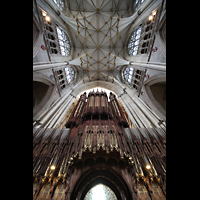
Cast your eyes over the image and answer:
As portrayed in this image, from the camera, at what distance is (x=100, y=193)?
4.90m

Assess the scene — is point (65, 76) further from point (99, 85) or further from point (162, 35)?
point (162, 35)

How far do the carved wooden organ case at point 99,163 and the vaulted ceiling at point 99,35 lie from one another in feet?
36.7

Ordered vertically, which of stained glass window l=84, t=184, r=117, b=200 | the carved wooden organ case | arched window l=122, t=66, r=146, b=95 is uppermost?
arched window l=122, t=66, r=146, b=95

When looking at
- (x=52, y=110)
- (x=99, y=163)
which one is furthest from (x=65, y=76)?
(x=99, y=163)

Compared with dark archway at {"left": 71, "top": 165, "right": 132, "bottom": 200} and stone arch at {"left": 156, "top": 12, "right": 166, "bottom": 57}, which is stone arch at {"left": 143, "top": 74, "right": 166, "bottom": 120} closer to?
stone arch at {"left": 156, "top": 12, "right": 166, "bottom": 57}

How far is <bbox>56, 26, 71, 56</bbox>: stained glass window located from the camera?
544 inches

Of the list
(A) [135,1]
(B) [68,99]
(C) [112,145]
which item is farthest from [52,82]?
(A) [135,1]

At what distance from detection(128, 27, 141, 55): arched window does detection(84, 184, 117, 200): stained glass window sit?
572 inches

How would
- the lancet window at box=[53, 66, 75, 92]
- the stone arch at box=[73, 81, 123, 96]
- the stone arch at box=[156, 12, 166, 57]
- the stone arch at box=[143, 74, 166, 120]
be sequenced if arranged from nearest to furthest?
the stone arch at box=[156, 12, 166, 57]
the stone arch at box=[143, 74, 166, 120]
the lancet window at box=[53, 66, 75, 92]
the stone arch at box=[73, 81, 123, 96]

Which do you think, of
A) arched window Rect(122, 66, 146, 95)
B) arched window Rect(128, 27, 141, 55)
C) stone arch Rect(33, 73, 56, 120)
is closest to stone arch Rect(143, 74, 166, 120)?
arched window Rect(122, 66, 146, 95)

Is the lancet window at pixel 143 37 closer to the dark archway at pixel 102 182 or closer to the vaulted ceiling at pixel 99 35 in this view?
the vaulted ceiling at pixel 99 35

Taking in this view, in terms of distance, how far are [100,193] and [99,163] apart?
1.14 m

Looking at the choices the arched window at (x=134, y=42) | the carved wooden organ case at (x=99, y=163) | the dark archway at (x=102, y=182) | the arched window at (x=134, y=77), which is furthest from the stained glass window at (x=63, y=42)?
the dark archway at (x=102, y=182)
